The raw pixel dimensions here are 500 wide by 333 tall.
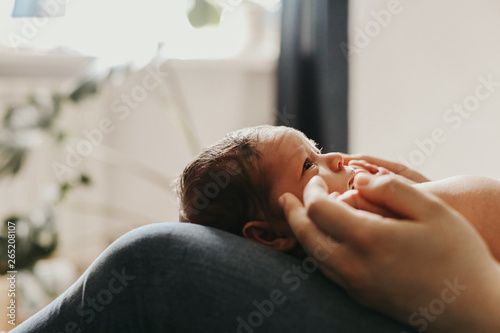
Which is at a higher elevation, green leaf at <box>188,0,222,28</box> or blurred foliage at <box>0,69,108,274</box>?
green leaf at <box>188,0,222,28</box>

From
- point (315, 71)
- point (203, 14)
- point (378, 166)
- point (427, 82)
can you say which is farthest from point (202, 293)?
point (315, 71)

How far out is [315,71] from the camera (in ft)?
7.79

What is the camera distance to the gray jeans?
0.55m

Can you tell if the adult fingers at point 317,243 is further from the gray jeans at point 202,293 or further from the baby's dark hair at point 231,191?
the baby's dark hair at point 231,191

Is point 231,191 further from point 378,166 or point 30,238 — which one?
point 30,238

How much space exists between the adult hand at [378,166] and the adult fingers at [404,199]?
39 cm

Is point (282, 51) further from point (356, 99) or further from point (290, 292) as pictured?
point (290, 292)

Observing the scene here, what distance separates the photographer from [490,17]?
196 cm

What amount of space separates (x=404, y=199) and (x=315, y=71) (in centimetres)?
189

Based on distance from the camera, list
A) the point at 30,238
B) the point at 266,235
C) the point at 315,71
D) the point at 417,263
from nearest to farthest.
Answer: the point at 417,263 < the point at 266,235 < the point at 30,238 < the point at 315,71

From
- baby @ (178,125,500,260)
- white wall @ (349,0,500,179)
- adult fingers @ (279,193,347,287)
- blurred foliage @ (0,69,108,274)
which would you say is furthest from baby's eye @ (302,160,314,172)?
white wall @ (349,0,500,179)

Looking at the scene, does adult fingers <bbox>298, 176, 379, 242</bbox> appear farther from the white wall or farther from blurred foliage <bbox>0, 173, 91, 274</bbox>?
the white wall

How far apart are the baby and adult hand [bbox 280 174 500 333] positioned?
0.91 feet

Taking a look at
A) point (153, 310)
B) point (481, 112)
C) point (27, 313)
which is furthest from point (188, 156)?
point (153, 310)
